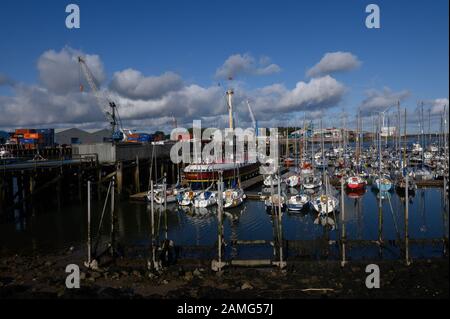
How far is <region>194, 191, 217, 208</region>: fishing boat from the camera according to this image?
35.4m

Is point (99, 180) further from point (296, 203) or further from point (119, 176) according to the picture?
point (296, 203)

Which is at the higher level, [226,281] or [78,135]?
[78,135]

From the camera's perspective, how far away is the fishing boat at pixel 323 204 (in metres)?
29.2

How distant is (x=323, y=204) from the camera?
30.0m

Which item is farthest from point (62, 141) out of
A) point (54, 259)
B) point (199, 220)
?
point (54, 259)

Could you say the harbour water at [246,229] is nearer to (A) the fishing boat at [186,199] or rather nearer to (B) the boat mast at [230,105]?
(A) the fishing boat at [186,199]

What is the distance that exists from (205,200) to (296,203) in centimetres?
810

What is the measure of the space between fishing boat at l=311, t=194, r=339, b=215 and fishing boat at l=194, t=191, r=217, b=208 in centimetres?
879

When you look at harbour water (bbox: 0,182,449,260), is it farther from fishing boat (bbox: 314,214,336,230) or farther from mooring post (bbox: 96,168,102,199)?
mooring post (bbox: 96,168,102,199)

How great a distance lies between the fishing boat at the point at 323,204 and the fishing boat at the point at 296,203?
2.34 ft

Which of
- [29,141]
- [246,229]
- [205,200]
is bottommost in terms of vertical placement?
[246,229]

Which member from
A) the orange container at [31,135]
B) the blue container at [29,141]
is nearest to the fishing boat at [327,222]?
the blue container at [29,141]

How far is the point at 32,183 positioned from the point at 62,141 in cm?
6356

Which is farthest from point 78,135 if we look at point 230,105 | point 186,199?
point 186,199
